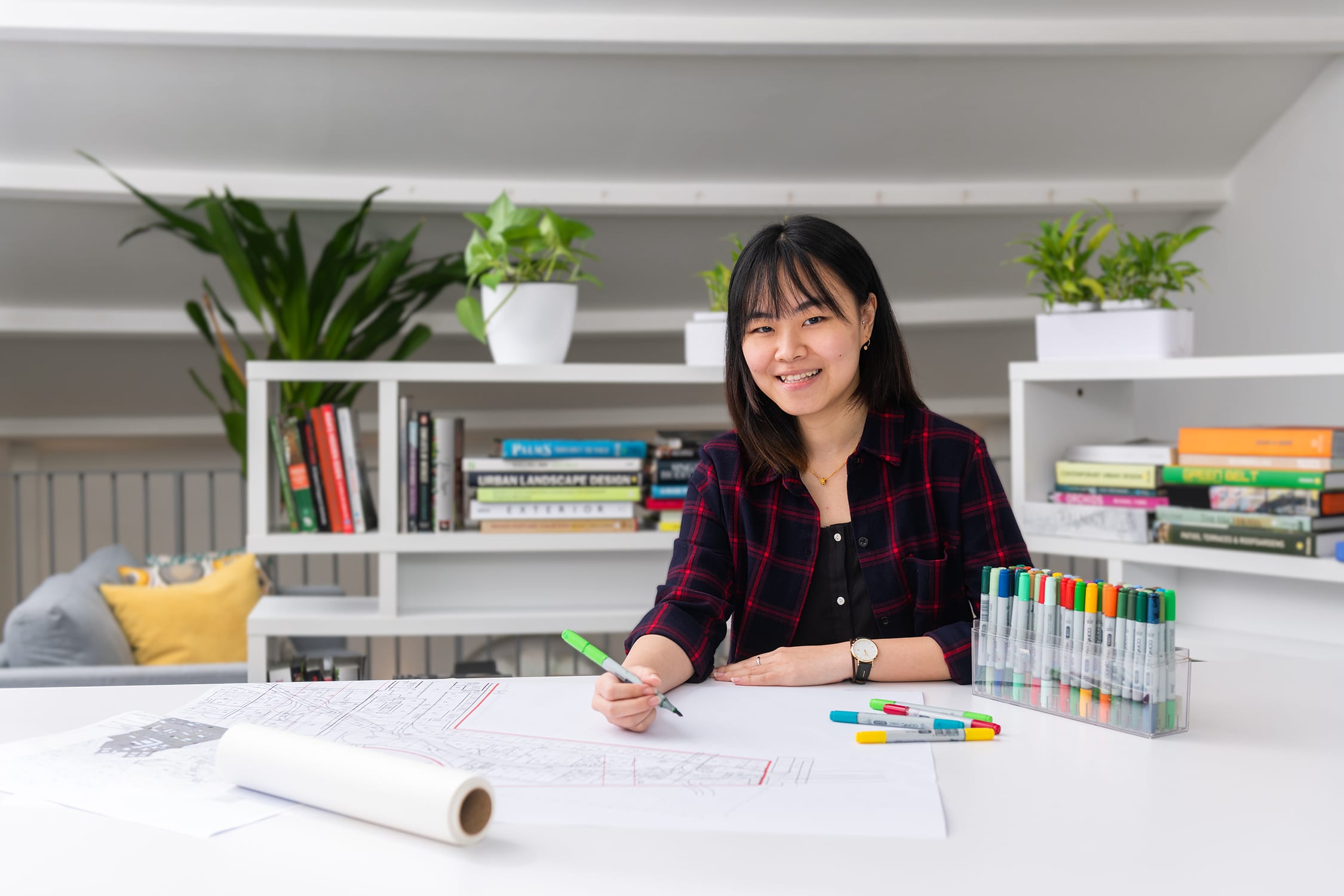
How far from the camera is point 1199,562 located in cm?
198

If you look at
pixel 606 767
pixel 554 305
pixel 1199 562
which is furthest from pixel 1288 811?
pixel 554 305

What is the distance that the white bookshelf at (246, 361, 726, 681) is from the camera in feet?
7.66

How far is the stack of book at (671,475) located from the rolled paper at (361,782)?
1.61 metres

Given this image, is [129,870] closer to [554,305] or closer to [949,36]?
[554,305]

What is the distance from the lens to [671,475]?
8.17 feet

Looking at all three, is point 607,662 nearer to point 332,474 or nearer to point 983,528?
point 983,528

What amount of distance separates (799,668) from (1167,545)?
1.12 meters

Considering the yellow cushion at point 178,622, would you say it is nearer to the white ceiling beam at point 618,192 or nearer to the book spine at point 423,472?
the book spine at point 423,472

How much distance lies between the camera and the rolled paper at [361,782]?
782 millimetres

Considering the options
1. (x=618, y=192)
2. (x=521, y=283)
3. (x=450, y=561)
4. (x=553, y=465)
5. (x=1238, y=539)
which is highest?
(x=618, y=192)

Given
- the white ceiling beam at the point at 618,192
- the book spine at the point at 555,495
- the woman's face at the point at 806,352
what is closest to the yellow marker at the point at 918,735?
the woman's face at the point at 806,352

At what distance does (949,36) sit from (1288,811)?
247cm

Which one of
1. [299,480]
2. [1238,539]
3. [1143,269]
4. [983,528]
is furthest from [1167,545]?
[299,480]

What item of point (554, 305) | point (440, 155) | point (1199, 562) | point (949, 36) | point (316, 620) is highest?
point (949, 36)
